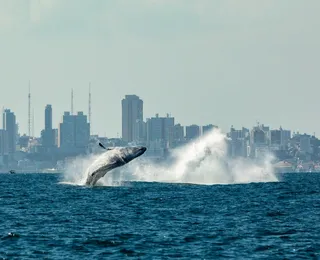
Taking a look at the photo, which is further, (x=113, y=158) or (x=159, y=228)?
(x=113, y=158)

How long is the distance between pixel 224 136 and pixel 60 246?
3429 inches

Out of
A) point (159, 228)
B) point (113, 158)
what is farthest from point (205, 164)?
point (159, 228)

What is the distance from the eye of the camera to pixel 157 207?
70875 millimetres

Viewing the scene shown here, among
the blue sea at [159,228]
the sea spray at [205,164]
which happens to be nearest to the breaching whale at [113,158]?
the blue sea at [159,228]

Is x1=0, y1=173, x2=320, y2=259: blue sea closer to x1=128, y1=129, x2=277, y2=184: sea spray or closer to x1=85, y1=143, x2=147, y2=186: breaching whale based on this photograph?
x1=85, y1=143, x2=147, y2=186: breaching whale

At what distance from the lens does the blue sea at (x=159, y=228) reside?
45.5 metres

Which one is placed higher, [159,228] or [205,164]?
[205,164]

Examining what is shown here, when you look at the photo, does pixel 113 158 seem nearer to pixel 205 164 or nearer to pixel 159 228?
pixel 159 228

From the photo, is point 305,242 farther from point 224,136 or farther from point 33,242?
point 224,136

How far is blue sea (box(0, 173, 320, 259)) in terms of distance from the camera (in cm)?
4547

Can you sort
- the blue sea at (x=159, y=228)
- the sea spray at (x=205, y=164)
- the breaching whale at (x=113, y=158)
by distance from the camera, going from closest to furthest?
the blue sea at (x=159, y=228)
the breaching whale at (x=113, y=158)
the sea spray at (x=205, y=164)

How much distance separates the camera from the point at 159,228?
180ft

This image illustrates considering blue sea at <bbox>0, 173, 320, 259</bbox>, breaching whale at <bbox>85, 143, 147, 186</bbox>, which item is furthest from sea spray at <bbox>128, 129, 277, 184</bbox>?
blue sea at <bbox>0, 173, 320, 259</bbox>

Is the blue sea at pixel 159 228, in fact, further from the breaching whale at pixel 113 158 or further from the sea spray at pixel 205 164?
the sea spray at pixel 205 164
